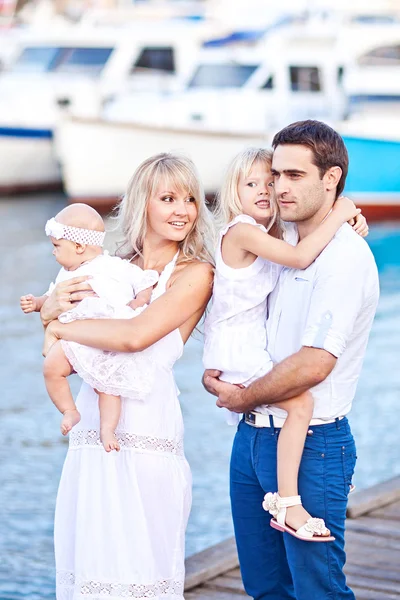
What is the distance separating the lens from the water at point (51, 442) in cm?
557

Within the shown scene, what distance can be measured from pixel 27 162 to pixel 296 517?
918 inches

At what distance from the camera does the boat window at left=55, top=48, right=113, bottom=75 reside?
23922mm

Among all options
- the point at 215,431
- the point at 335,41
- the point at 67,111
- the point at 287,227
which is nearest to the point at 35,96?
the point at 67,111

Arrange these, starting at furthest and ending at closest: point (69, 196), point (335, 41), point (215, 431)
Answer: point (69, 196) < point (335, 41) < point (215, 431)

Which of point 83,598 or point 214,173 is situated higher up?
point 214,173

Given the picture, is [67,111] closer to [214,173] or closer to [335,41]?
[214,173]

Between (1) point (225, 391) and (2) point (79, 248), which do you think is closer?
(1) point (225, 391)

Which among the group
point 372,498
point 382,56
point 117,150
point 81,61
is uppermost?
point 81,61

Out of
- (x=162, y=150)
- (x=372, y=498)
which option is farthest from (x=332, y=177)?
(x=162, y=150)

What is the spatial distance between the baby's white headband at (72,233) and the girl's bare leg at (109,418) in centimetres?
44

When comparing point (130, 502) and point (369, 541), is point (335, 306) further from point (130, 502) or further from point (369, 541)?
point (369, 541)

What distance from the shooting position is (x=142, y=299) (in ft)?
10.2

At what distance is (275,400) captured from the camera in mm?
2881

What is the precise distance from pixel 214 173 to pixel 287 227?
60.4 feet
